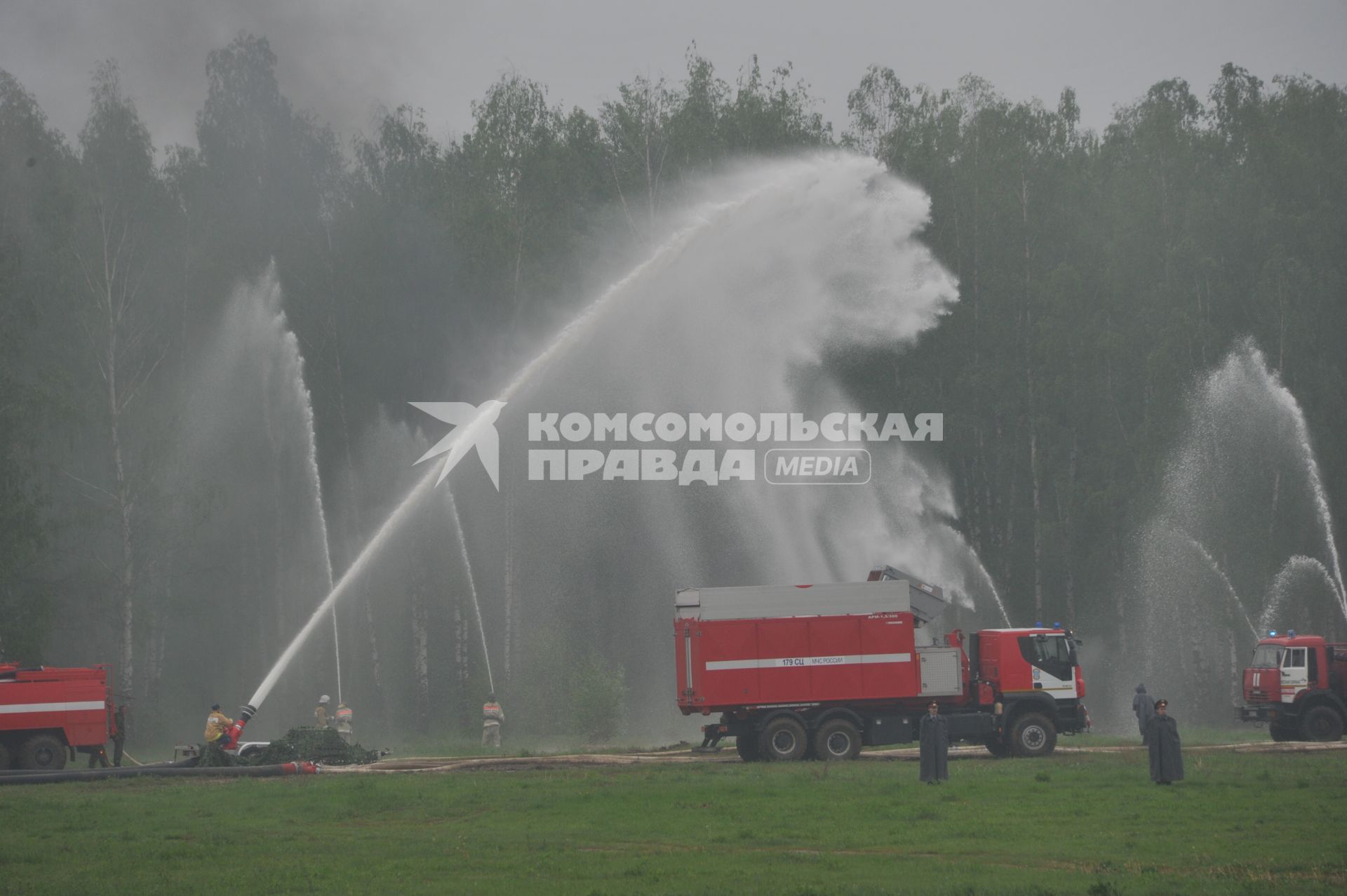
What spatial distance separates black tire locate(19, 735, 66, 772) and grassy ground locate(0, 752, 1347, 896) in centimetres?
473

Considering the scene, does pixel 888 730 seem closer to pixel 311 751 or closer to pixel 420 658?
pixel 311 751

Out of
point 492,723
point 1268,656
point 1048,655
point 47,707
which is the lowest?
point 492,723

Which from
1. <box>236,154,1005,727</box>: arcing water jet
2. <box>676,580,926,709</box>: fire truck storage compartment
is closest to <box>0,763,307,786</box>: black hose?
<box>676,580,926,709</box>: fire truck storage compartment

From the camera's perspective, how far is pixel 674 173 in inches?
2283

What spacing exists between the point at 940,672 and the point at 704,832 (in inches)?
521

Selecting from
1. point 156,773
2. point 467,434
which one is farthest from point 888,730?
point 467,434

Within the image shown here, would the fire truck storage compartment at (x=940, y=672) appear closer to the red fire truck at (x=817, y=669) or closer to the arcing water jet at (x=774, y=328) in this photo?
the red fire truck at (x=817, y=669)

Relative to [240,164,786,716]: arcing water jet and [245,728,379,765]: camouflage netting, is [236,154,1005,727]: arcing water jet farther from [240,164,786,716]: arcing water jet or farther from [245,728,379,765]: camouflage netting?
[245,728,379,765]: camouflage netting

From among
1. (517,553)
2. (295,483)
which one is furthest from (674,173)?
(295,483)

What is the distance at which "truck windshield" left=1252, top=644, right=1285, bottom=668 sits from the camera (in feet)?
120

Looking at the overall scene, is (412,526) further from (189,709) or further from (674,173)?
(674,173)

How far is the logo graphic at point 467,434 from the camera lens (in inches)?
2228

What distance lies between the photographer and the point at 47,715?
34125mm

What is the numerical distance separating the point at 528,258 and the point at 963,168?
67.5ft
